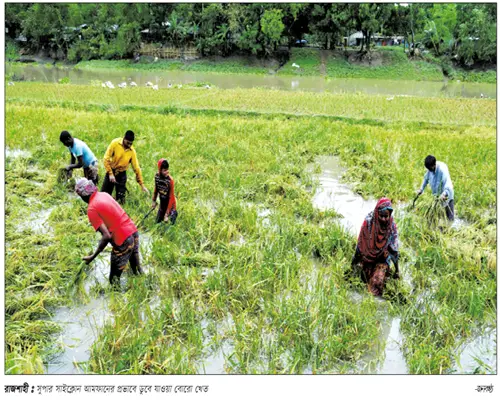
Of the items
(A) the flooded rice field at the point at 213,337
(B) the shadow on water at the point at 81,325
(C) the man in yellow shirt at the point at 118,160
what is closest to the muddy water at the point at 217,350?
(A) the flooded rice field at the point at 213,337

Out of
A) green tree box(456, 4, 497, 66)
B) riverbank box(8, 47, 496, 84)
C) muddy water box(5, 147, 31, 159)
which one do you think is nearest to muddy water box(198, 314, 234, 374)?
muddy water box(5, 147, 31, 159)

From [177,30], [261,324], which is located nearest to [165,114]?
[261,324]

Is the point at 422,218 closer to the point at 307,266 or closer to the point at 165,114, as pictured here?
the point at 307,266

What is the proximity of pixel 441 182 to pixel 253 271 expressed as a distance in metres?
2.83

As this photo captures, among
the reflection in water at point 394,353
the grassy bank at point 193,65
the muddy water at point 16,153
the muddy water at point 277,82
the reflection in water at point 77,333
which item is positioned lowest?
the reflection in water at point 394,353

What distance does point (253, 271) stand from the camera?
4.04 meters

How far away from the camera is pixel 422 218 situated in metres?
5.50

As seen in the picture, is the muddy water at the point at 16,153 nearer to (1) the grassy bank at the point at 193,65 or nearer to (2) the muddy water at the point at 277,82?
(2) the muddy water at the point at 277,82

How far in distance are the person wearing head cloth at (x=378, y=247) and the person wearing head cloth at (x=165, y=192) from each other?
218 cm

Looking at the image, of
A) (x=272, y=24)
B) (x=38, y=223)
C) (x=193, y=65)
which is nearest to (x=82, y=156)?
(x=38, y=223)

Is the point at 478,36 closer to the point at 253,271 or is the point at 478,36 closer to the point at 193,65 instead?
the point at 193,65

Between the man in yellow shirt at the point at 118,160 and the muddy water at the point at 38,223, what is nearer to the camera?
the muddy water at the point at 38,223

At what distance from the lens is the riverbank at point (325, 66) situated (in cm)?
3081

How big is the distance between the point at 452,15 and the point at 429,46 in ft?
9.58
